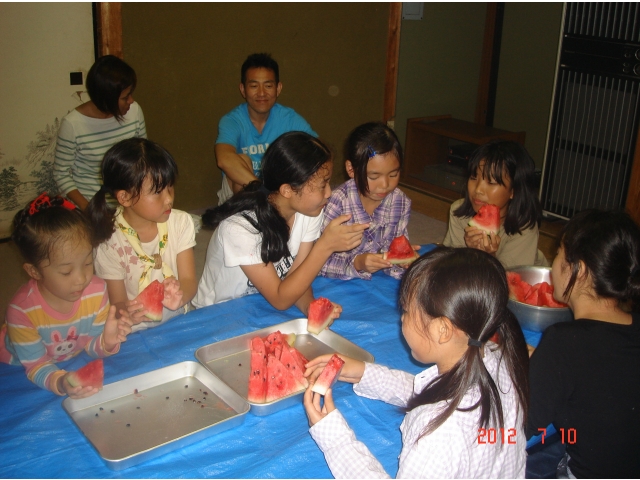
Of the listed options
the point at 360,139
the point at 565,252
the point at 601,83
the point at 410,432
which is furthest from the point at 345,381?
the point at 601,83

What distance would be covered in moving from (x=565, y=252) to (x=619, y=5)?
2.81m

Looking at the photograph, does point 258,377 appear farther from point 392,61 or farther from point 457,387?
point 392,61

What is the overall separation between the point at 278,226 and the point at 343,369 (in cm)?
83

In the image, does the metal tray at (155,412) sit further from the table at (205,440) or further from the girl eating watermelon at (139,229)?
the girl eating watermelon at (139,229)

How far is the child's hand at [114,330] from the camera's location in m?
1.95

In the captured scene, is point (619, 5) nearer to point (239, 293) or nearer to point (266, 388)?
point (239, 293)

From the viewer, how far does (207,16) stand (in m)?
5.02

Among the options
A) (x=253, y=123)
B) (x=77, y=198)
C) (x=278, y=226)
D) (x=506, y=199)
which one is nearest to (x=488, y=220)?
(x=506, y=199)

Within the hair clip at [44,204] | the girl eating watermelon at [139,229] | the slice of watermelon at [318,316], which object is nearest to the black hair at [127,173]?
the girl eating watermelon at [139,229]

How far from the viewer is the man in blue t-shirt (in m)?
3.86

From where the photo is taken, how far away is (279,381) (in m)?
1.79

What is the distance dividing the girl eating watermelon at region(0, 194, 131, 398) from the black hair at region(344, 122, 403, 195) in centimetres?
129

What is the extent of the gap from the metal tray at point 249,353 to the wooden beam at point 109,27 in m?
3.39
